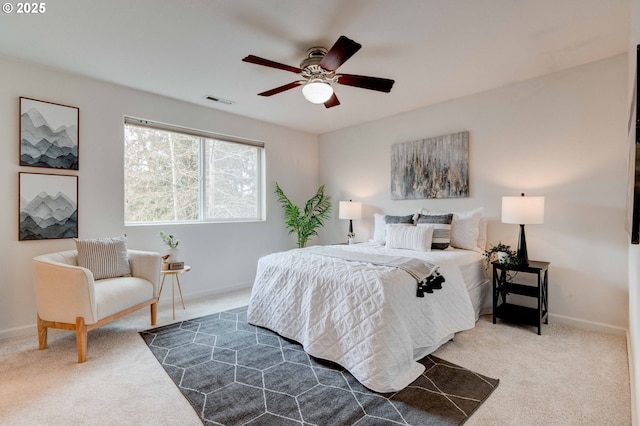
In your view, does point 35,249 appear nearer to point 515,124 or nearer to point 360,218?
point 360,218

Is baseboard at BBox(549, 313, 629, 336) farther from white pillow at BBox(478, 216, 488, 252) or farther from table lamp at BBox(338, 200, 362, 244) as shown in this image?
table lamp at BBox(338, 200, 362, 244)

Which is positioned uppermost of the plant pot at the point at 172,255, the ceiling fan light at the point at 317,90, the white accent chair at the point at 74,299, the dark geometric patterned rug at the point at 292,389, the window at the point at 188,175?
the ceiling fan light at the point at 317,90

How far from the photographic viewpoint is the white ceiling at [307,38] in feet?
6.95

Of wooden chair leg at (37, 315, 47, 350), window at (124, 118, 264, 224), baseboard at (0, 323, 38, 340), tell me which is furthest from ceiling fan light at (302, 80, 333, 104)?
baseboard at (0, 323, 38, 340)

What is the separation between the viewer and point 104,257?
2914mm

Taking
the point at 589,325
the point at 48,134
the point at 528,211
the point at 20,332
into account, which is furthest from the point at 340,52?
the point at 20,332

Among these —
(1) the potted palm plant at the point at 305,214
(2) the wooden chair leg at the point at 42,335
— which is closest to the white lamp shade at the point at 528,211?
(1) the potted palm plant at the point at 305,214

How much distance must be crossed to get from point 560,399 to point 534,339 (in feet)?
3.12

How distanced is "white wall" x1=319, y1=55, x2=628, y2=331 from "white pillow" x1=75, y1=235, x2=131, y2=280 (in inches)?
143

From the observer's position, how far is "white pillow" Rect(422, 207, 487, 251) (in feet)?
11.3

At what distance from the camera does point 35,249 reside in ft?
9.78

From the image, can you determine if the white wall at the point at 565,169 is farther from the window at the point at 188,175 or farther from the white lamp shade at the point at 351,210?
the window at the point at 188,175

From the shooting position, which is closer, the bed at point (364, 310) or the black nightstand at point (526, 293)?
the bed at point (364, 310)

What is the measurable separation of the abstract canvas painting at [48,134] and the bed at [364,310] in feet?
7.38
